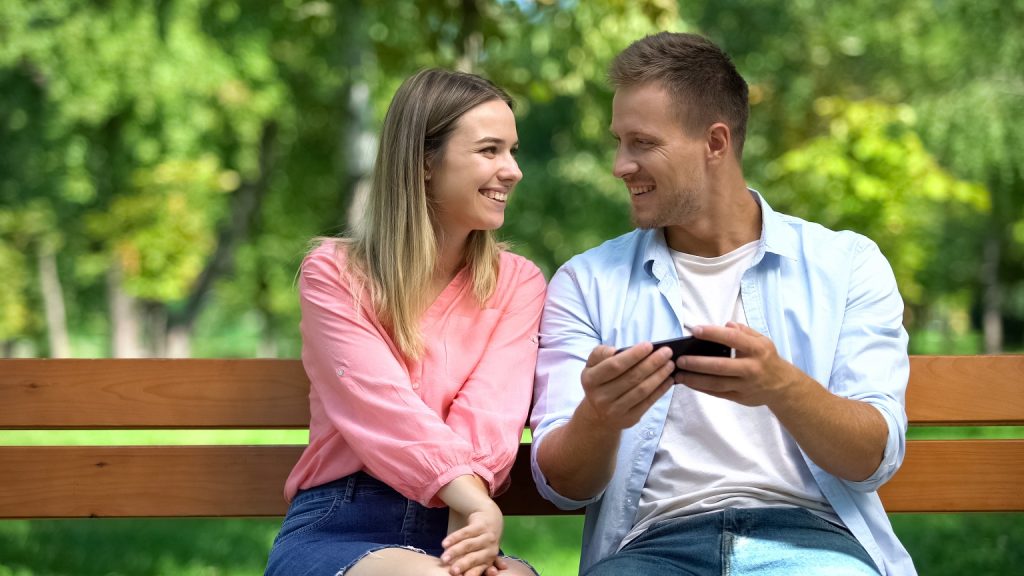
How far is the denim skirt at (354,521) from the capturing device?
9.51ft

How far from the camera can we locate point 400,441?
9.53ft

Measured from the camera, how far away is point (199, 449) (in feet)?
11.8

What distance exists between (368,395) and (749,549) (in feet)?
3.29

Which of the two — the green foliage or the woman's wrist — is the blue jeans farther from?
the green foliage

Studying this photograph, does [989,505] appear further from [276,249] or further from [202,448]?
[276,249]

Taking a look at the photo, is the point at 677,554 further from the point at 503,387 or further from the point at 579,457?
the point at 503,387

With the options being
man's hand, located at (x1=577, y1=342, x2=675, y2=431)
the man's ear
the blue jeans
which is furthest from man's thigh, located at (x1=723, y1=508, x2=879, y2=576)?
the man's ear

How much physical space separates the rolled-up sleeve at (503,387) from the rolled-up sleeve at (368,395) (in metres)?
0.06

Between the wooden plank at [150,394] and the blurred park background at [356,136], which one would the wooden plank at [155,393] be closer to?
the wooden plank at [150,394]

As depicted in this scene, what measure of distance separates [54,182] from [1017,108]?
669 inches

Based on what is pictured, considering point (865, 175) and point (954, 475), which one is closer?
point (954, 475)

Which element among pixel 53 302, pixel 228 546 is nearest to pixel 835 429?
pixel 228 546

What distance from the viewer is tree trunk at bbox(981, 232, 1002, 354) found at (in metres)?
33.5

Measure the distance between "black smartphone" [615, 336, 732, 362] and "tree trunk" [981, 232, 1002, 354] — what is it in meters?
32.1
